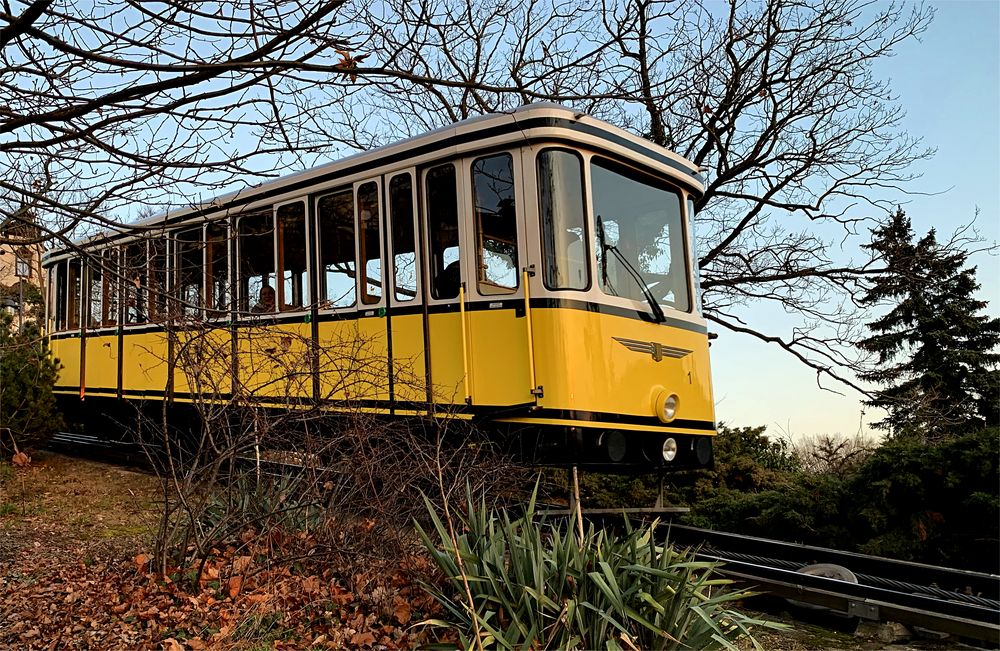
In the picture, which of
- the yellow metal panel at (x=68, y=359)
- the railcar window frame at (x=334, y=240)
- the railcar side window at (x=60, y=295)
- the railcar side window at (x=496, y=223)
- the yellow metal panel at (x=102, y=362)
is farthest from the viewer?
the railcar side window at (x=60, y=295)

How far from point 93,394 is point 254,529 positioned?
6.99 metres

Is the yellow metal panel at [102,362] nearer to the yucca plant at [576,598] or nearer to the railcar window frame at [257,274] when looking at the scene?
the railcar window frame at [257,274]

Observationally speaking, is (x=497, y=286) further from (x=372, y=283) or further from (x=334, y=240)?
(x=334, y=240)

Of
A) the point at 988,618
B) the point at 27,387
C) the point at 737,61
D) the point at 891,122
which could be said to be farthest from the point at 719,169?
the point at 27,387

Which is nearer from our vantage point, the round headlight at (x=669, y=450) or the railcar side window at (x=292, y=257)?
the round headlight at (x=669, y=450)

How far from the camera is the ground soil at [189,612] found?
5242mm

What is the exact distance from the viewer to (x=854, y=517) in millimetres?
8125

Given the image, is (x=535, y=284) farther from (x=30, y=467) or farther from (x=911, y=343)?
(x=911, y=343)

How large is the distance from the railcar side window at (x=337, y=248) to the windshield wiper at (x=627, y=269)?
7.78 feet

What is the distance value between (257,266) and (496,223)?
3.27 meters

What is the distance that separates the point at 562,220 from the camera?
7176 millimetres

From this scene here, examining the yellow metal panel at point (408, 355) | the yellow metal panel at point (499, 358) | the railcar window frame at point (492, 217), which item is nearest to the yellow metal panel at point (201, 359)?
the yellow metal panel at point (408, 355)

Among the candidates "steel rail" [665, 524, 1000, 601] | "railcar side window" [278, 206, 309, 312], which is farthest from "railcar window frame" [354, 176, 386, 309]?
"steel rail" [665, 524, 1000, 601]

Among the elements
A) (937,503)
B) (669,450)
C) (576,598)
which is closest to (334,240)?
(669,450)
